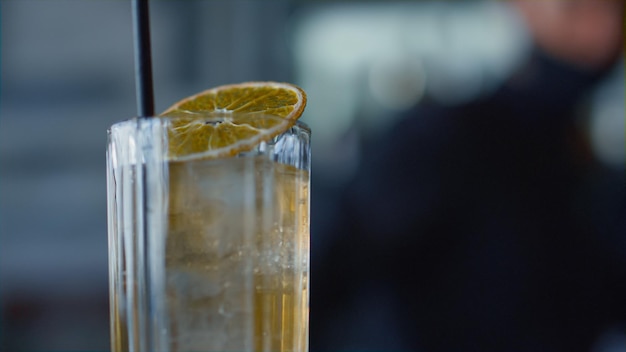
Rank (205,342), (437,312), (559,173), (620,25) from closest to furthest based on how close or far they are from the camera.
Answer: (205,342)
(437,312)
(559,173)
(620,25)

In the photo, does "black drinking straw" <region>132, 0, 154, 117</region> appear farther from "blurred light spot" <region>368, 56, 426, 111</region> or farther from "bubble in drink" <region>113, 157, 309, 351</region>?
"blurred light spot" <region>368, 56, 426, 111</region>

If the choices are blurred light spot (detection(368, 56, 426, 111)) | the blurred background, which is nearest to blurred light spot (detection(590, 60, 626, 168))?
the blurred background

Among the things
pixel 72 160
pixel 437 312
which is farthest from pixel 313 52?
pixel 437 312

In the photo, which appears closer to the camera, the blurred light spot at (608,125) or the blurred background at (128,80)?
the blurred light spot at (608,125)

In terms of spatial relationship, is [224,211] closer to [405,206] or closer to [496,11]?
[405,206]

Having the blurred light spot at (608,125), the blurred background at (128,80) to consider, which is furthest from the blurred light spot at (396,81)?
the blurred light spot at (608,125)

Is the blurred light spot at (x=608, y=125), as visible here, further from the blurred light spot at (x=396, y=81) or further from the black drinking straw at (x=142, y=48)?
the black drinking straw at (x=142, y=48)
